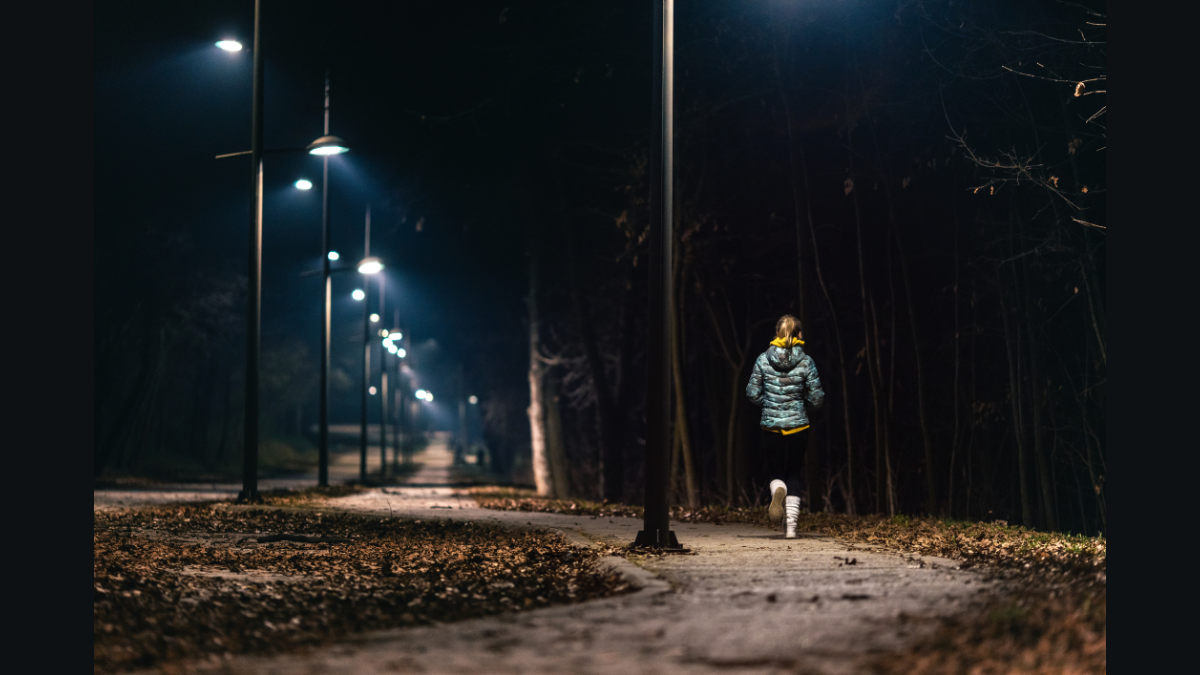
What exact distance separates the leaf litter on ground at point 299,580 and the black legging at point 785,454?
→ 205 centimetres

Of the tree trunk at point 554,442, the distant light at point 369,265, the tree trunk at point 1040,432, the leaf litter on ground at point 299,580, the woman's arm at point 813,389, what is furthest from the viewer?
the tree trunk at point 554,442

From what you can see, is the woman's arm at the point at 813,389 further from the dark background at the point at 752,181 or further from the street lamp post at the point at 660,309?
the street lamp post at the point at 660,309

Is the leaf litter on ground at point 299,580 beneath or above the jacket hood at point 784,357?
beneath

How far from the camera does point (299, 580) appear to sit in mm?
9570

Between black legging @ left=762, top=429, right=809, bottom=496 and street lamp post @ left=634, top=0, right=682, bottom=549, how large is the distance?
46.5 inches

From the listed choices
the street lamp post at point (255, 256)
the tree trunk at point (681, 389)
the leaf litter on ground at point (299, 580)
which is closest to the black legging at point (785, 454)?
the leaf litter on ground at point (299, 580)

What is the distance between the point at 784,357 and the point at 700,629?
18.2ft

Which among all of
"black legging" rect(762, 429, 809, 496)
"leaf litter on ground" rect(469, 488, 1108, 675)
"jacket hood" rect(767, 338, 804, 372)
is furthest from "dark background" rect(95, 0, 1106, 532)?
"leaf litter on ground" rect(469, 488, 1108, 675)

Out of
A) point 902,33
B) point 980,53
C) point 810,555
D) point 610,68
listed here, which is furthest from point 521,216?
point 810,555

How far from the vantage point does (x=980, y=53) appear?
15.9 metres

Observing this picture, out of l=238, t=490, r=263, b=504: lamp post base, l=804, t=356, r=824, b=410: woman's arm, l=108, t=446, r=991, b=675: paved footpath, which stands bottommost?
l=238, t=490, r=263, b=504: lamp post base

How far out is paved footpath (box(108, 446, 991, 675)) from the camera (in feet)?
18.2

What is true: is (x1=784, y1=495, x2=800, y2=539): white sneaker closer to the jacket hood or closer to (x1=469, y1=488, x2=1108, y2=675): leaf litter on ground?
(x1=469, y1=488, x2=1108, y2=675): leaf litter on ground

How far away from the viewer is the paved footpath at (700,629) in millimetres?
5543
